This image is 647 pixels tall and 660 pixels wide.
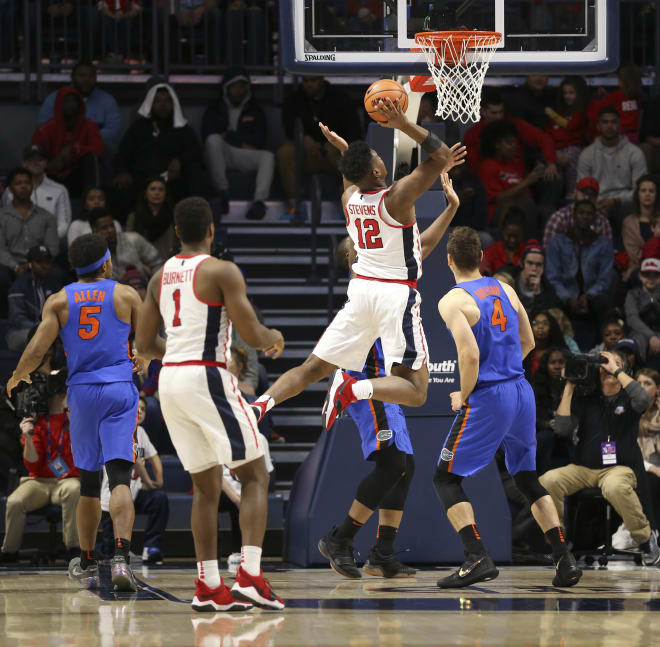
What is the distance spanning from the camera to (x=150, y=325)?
6.68 metres

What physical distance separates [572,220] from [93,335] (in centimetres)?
694

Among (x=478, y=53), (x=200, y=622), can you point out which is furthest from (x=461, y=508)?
(x=478, y=53)

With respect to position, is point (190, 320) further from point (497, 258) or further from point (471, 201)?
point (471, 201)

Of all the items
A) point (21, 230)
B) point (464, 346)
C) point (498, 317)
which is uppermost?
point (21, 230)

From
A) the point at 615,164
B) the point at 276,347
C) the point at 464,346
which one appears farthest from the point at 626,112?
the point at 276,347

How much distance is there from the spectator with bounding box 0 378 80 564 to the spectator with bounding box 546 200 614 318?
5.27 meters

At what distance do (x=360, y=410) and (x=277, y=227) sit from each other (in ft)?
21.9

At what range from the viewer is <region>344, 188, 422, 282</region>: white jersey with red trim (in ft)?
25.3

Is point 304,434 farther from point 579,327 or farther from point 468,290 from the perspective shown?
point 468,290

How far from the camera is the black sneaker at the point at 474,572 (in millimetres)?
7508

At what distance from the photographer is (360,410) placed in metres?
8.22

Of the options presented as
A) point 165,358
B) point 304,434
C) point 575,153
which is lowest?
point 304,434

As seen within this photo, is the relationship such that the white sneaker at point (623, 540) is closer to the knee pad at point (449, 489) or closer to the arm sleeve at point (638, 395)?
the arm sleeve at point (638, 395)

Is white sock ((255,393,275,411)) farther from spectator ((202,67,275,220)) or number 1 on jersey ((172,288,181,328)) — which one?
spectator ((202,67,275,220))
